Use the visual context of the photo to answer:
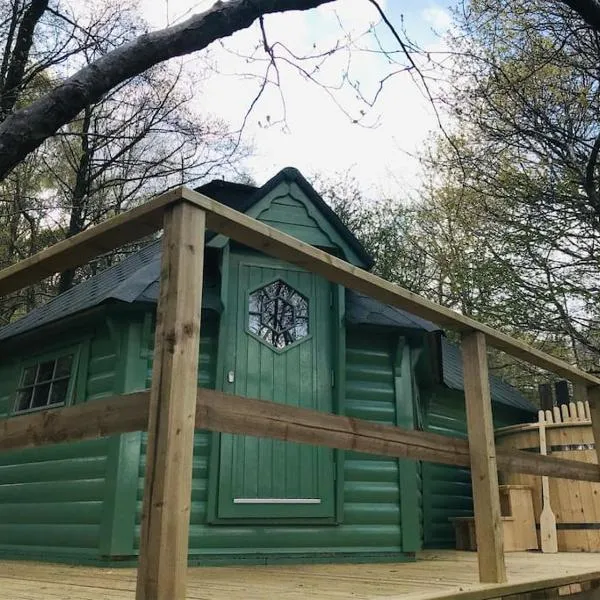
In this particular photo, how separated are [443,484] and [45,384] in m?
4.86

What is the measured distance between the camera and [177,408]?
1.79 m

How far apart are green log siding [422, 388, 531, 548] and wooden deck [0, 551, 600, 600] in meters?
2.38

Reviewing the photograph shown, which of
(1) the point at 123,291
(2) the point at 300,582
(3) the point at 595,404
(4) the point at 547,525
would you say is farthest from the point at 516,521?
(1) the point at 123,291

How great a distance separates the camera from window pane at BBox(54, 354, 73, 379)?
5.93 metres

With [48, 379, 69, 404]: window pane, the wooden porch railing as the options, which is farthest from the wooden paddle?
[48, 379, 69, 404]: window pane

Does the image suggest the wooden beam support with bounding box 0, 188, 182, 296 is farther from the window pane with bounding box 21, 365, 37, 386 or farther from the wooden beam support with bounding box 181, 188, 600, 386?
the window pane with bounding box 21, 365, 37, 386

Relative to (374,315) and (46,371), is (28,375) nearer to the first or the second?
(46,371)

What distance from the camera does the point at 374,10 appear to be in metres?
3.88

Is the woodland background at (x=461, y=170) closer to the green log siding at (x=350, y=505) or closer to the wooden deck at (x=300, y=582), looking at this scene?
the green log siding at (x=350, y=505)

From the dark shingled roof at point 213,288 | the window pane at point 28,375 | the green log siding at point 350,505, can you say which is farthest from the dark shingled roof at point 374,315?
the window pane at point 28,375

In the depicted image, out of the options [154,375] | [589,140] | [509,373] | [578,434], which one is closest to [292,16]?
[154,375]

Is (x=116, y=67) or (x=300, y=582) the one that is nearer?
(x=116, y=67)

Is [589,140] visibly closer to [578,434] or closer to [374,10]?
[578,434]

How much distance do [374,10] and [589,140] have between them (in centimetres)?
721
